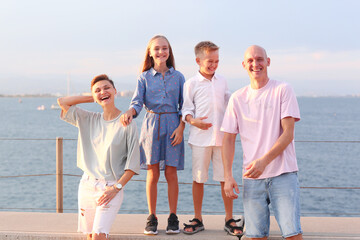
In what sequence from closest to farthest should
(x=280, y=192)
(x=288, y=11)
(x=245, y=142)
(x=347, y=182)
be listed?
1. (x=280, y=192)
2. (x=245, y=142)
3. (x=347, y=182)
4. (x=288, y=11)

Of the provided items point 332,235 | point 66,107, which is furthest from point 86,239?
point 332,235

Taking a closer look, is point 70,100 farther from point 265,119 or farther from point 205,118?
point 265,119

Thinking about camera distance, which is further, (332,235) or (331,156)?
(331,156)

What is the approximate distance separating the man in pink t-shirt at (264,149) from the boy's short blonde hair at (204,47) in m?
0.44

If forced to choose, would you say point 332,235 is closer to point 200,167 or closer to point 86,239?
point 200,167

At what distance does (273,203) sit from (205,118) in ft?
2.55

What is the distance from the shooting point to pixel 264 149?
2570 millimetres

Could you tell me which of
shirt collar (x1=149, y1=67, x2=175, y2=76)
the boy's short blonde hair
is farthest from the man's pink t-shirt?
shirt collar (x1=149, y1=67, x2=175, y2=76)

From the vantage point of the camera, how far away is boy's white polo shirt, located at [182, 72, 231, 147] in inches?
120

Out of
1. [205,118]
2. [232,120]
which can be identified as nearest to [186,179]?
[205,118]

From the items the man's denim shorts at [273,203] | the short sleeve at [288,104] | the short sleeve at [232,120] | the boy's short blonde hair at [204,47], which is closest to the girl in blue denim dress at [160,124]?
the boy's short blonde hair at [204,47]

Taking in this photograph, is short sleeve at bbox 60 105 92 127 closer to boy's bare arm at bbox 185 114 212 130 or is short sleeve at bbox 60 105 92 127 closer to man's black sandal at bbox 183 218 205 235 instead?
boy's bare arm at bbox 185 114 212 130

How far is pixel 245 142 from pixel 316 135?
43306mm

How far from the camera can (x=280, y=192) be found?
8.13 ft
